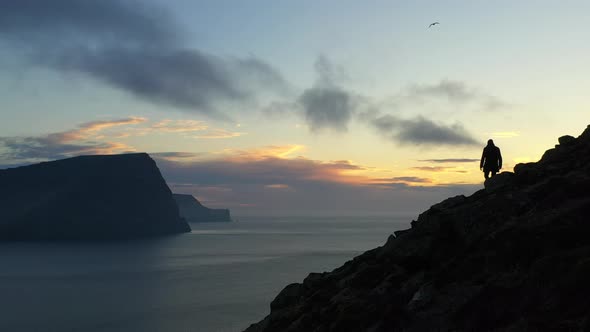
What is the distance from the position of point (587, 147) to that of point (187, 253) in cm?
18738

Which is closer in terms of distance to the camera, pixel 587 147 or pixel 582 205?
pixel 582 205

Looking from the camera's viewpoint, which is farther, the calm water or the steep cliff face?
the calm water

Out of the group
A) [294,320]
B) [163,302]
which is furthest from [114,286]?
[294,320]

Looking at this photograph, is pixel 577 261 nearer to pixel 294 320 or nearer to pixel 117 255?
pixel 294 320

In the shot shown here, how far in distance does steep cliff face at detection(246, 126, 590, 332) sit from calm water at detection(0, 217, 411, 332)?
61.9m

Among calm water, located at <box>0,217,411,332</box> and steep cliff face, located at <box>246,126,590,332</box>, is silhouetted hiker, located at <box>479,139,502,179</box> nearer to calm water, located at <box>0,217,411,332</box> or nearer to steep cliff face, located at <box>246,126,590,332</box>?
steep cliff face, located at <box>246,126,590,332</box>

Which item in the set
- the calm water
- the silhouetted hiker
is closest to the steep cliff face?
the silhouetted hiker

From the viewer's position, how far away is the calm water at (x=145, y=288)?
82.6 m

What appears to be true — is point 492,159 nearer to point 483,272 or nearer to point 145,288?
point 483,272

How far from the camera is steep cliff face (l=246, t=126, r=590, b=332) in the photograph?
12.0 metres

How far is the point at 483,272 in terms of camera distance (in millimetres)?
14680

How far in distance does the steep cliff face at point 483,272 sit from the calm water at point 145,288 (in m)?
61.9

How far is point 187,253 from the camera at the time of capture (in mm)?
196000

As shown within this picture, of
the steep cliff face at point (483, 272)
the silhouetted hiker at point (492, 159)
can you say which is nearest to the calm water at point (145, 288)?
the silhouetted hiker at point (492, 159)
